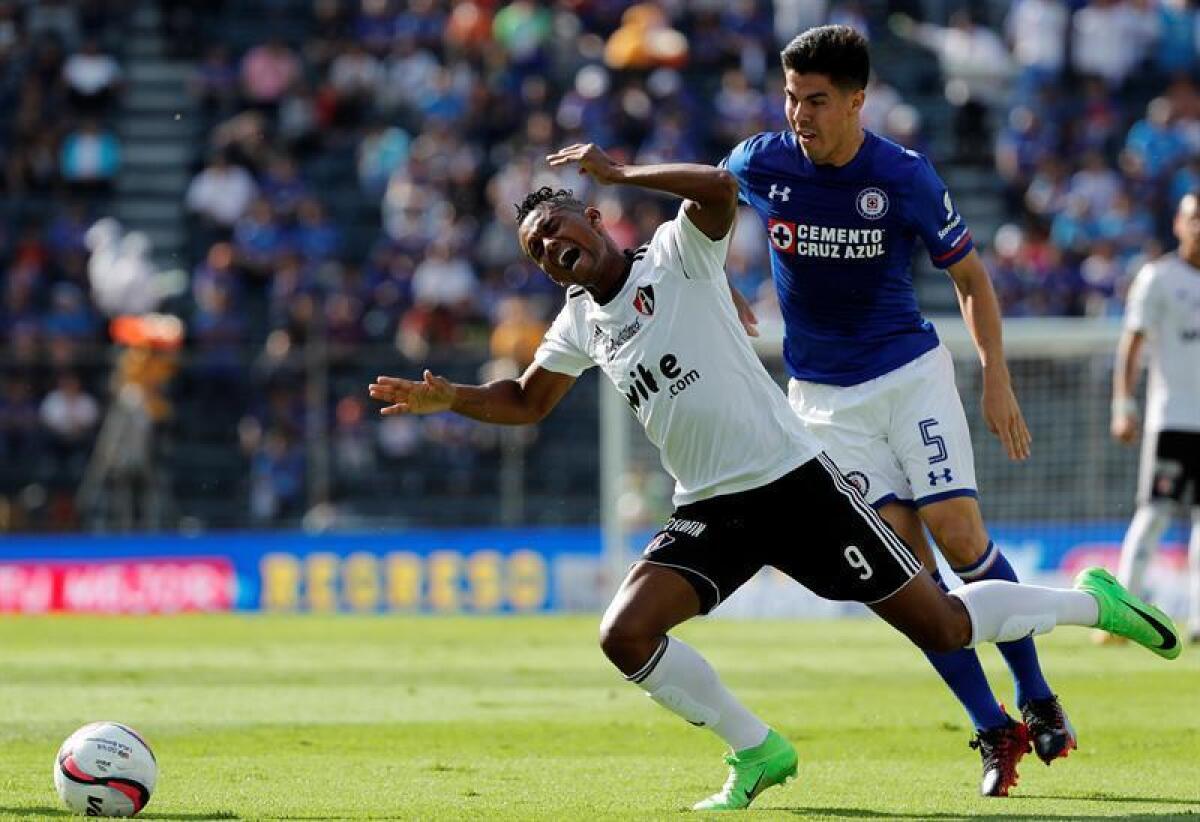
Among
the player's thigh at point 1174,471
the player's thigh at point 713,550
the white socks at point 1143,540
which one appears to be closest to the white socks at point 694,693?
the player's thigh at point 713,550

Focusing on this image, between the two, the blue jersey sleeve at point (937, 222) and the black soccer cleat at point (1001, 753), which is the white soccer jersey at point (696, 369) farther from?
the black soccer cleat at point (1001, 753)

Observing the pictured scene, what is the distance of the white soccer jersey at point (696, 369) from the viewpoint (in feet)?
24.4

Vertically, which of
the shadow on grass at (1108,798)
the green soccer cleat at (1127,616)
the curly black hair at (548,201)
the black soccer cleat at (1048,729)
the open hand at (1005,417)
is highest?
the curly black hair at (548,201)

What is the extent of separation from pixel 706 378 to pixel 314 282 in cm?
1771

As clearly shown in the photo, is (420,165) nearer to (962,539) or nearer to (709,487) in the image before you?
(962,539)

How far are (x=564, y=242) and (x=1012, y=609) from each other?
2048mm

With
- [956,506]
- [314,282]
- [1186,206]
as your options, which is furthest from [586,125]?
[956,506]

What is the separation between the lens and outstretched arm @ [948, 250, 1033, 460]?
7.94 m

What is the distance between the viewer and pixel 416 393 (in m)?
7.87

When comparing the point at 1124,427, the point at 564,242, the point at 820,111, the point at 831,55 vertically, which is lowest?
the point at 1124,427

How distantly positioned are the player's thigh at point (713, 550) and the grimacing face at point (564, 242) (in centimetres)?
90

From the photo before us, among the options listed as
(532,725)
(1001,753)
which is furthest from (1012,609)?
(532,725)

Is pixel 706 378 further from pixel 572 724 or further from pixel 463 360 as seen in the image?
pixel 463 360

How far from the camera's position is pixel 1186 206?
1327cm
